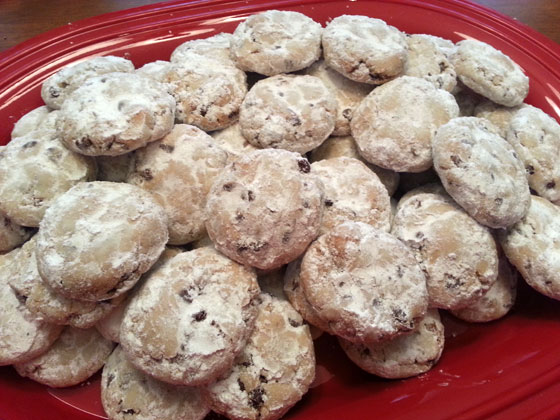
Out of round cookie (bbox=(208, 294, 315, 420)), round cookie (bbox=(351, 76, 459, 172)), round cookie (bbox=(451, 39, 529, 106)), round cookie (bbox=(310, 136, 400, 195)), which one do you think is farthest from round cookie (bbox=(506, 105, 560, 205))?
round cookie (bbox=(208, 294, 315, 420))

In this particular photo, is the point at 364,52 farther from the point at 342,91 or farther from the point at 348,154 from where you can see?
the point at 348,154

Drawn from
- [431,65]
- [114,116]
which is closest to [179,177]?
[114,116]

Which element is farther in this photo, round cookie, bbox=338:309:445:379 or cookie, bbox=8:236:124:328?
round cookie, bbox=338:309:445:379

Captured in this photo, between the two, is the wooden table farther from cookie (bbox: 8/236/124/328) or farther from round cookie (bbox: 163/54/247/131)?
cookie (bbox: 8/236/124/328)

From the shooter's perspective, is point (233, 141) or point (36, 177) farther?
point (233, 141)

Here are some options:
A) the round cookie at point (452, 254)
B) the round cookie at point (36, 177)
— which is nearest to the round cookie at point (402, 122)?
the round cookie at point (452, 254)
